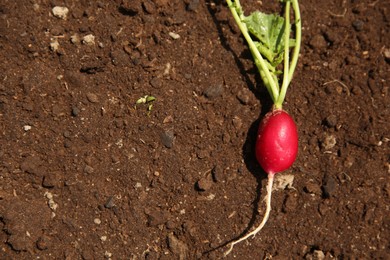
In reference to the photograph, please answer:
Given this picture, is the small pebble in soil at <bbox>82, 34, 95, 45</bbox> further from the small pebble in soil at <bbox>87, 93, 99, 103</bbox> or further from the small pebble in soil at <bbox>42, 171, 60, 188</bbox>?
the small pebble in soil at <bbox>42, 171, 60, 188</bbox>

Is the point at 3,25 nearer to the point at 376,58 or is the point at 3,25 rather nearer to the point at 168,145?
the point at 168,145

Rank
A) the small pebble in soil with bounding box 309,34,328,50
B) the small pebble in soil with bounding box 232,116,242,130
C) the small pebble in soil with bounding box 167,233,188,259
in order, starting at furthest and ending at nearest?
the small pebble in soil with bounding box 309,34,328,50 < the small pebble in soil with bounding box 232,116,242,130 < the small pebble in soil with bounding box 167,233,188,259

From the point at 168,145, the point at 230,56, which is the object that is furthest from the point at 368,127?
the point at 168,145

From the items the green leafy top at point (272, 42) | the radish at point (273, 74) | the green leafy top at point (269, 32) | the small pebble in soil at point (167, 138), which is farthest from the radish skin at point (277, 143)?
the small pebble in soil at point (167, 138)

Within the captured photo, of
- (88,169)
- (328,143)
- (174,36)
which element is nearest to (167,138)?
(88,169)

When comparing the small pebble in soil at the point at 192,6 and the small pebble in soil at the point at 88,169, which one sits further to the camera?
the small pebble in soil at the point at 192,6

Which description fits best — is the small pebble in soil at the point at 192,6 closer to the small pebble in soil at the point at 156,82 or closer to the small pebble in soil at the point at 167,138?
the small pebble in soil at the point at 156,82

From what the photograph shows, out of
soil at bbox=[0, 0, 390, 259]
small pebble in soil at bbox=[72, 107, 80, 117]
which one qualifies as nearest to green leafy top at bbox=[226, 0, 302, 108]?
soil at bbox=[0, 0, 390, 259]

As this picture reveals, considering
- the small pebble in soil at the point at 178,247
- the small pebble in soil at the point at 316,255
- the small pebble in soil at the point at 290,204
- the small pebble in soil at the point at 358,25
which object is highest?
the small pebble in soil at the point at 358,25
